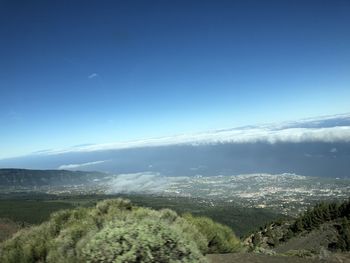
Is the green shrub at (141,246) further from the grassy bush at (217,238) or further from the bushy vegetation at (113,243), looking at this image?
the grassy bush at (217,238)

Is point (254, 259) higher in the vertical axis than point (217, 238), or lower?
higher

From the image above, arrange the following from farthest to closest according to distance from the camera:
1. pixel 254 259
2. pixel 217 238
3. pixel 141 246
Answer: pixel 217 238 → pixel 254 259 → pixel 141 246

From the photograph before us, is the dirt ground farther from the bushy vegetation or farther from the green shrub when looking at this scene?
the green shrub

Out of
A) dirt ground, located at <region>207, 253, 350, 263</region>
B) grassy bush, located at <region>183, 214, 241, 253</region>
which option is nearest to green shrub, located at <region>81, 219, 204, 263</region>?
dirt ground, located at <region>207, 253, 350, 263</region>

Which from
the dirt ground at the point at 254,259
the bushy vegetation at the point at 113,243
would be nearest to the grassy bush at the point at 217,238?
the bushy vegetation at the point at 113,243

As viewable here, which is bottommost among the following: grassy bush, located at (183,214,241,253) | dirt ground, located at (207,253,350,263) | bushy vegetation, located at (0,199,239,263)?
grassy bush, located at (183,214,241,253)

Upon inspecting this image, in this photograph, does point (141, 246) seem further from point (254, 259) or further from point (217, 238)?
point (217, 238)

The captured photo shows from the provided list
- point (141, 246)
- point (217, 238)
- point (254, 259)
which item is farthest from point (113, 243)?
point (217, 238)

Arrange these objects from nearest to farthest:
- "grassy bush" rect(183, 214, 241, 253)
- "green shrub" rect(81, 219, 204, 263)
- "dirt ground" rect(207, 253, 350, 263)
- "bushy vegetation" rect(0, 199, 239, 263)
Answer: "green shrub" rect(81, 219, 204, 263), "bushy vegetation" rect(0, 199, 239, 263), "dirt ground" rect(207, 253, 350, 263), "grassy bush" rect(183, 214, 241, 253)

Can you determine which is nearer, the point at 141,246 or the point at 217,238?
the point at 141,246

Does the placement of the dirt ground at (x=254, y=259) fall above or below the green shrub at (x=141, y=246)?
below

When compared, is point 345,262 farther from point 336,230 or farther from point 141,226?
point 336,230

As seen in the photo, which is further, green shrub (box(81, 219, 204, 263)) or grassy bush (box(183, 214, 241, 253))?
grassy bush (box(183, 214, 241, 253))

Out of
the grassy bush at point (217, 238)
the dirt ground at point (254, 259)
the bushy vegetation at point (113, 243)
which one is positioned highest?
the bushy vegetation at point (113, 243)
